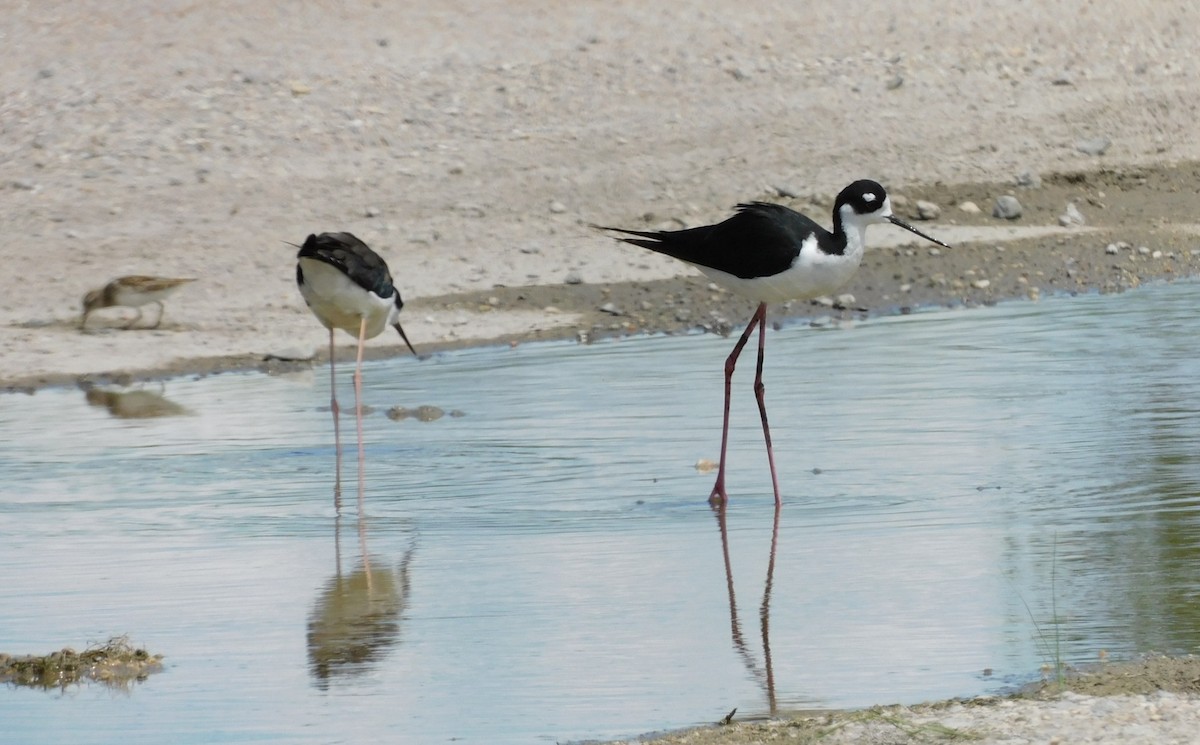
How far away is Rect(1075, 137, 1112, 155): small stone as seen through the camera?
1609 centimetres

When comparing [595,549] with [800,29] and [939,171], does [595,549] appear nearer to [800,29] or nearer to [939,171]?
[939,171]

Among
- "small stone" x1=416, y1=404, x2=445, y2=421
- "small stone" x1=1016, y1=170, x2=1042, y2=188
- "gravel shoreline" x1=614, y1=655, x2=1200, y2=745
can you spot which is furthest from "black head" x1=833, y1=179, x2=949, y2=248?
"small stone" x1=1016, y1=170, x2=1042, y2=188

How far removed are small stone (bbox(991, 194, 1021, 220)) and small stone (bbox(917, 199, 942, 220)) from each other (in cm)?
44

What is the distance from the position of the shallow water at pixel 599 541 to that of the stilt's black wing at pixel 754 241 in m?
0.82

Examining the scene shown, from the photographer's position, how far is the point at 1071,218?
1467 cm

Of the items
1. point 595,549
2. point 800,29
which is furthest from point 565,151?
point 595,549

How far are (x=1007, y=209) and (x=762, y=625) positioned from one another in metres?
9.44

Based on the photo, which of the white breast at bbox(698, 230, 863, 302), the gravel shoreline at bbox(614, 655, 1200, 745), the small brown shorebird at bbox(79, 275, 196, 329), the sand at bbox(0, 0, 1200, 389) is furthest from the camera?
the sand at bbox(0, 0, 1200, 389)

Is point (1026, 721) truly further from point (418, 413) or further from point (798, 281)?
point (418, 413)

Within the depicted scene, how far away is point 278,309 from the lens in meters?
12.8

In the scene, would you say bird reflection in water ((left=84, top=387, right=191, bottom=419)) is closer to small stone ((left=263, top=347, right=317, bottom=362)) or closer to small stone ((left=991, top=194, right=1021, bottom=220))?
small stone ((left=263, top=347, right=317, bottom=362))

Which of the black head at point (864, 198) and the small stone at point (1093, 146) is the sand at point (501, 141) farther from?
the black head at point (864, 198)

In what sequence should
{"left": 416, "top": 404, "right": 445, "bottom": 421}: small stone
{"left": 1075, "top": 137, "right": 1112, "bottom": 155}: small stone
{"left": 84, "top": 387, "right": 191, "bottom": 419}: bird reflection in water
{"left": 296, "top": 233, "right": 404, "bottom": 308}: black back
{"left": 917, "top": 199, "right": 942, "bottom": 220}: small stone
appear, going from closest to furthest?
{"left": 296, "top": 233, "right": 404, "bottom": 308}: black back, {"left": 416, "top": 404, "right": 445, "bottom": 421}: small stone, {"left": 84, "top": 387, "right": 191, "bottom": 419}: bird reflection in water, {"left": 917, "top": 199, "right": 942, "bottom": 220}: small stone, {"left": 1075, "top": 137, "right": 1112, "bottom": 155}: small stone

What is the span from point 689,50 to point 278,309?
238 inches
